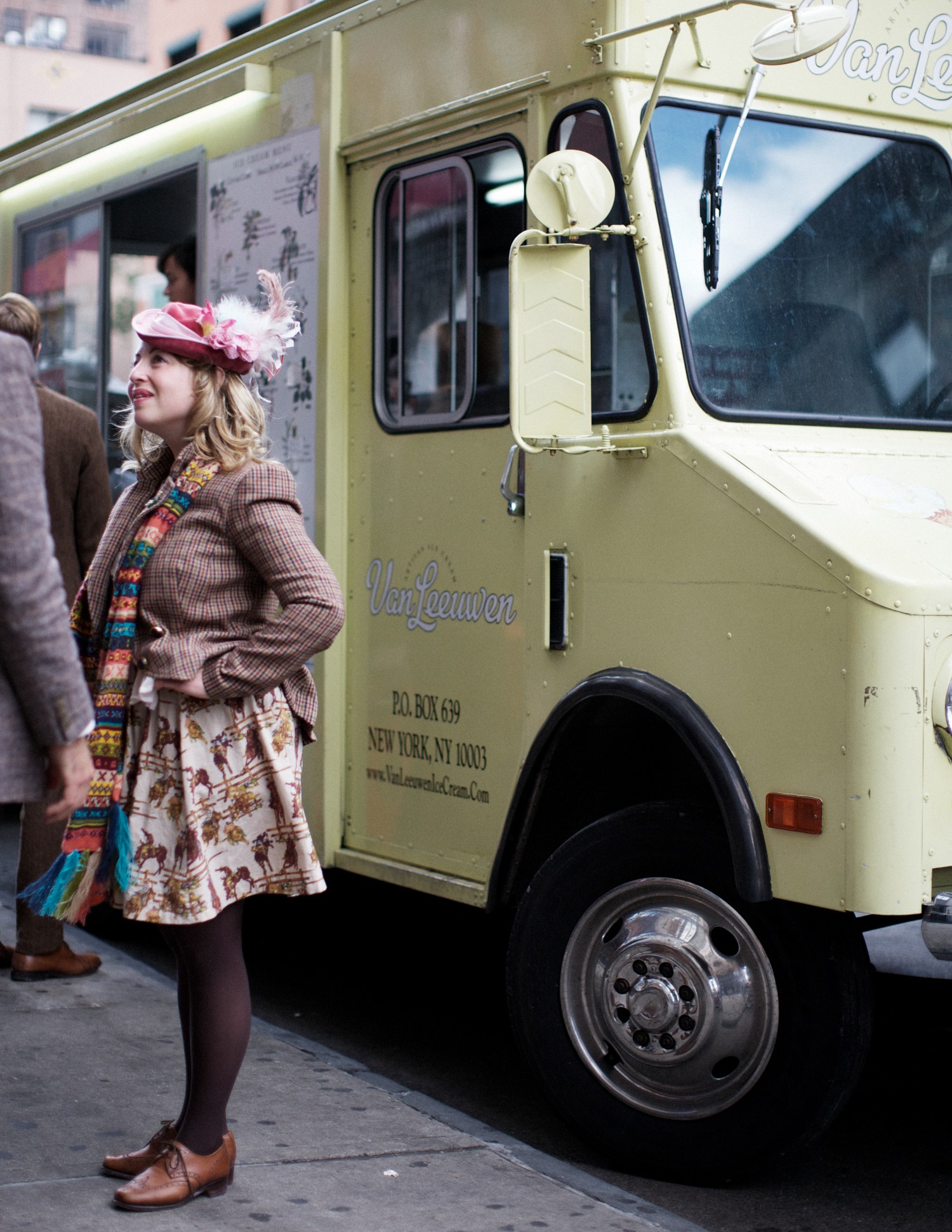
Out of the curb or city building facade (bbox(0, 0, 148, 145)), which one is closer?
the curb

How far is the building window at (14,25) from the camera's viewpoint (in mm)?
42688

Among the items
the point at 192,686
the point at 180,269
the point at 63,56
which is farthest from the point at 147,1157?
the point at 63,56

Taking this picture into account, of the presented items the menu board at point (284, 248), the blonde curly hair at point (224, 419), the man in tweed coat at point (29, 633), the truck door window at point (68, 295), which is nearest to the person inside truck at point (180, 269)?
the menu board at point (284, 248)

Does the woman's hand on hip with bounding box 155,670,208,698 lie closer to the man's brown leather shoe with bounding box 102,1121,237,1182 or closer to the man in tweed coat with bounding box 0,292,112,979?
the man's brown leather shoe with bounding box 102,1121,237,1182

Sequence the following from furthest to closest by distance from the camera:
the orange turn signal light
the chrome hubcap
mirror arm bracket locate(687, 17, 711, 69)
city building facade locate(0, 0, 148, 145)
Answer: city building facade locate(0, 0, 148, 145) → mirror arm bracket locate(687, 17, 711, 69) → the chrome hubcap → the orange turn signal light

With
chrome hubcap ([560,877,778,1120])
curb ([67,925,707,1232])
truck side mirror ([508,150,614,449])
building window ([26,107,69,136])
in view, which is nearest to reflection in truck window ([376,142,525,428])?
truck side mirror ([508,150,614,449])

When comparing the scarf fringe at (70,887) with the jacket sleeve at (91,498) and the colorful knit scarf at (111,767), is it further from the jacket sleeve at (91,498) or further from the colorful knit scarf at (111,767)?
the jacket sleeve at (91,498)

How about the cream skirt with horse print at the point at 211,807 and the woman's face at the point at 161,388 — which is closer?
the cream skirt with horse print at the point at 211,807

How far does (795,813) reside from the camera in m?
3.71

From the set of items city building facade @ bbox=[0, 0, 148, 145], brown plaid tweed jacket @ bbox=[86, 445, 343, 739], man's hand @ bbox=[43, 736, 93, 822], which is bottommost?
man's hand @ bbox=[43, 736, 93, 822]

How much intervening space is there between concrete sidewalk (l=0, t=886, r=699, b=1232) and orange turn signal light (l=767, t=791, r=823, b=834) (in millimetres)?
911

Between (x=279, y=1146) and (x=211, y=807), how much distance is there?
99 cm

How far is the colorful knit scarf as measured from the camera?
3.54 metres

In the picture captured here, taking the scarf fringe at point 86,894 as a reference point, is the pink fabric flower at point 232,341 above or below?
above
